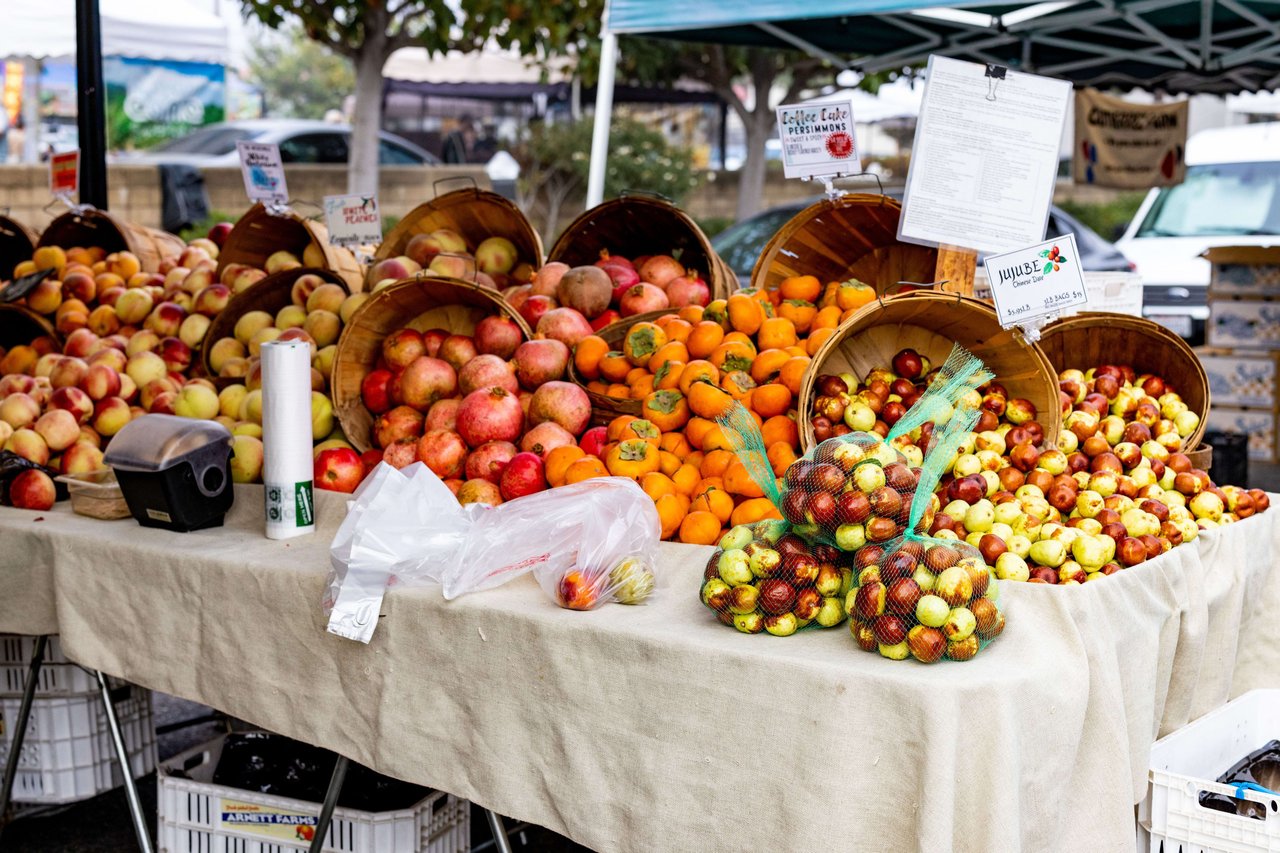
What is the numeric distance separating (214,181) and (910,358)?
10.5 metres

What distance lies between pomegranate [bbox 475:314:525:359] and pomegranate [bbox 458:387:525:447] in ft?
0.89

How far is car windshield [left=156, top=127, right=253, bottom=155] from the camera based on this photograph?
41.0 feet

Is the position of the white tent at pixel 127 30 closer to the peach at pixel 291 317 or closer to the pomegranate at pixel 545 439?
the peach at pixel 291 317

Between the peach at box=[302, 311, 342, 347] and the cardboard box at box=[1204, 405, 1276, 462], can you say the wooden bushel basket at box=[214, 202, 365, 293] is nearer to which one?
the peach at box=[302, 311, 342, 347]

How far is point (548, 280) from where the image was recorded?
337cm

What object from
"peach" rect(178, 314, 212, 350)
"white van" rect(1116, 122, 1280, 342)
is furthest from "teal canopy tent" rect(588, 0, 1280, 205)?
"peach" rect(178, 314, 212, 350)

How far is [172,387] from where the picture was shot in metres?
3.37

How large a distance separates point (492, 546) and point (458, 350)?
3.22 feet

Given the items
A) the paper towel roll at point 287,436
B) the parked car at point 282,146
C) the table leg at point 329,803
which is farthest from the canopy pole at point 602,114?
the parked car at point 282,146

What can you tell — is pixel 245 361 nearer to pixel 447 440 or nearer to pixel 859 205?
pixel 447 440

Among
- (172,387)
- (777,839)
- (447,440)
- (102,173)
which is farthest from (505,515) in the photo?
(102,173)

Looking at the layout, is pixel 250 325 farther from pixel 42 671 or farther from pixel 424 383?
pixel 42 671

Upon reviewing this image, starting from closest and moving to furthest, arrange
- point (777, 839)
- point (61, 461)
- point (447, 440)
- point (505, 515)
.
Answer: point (777, 839) → point (505, 515) → point (447, 440) → point (61, 461)

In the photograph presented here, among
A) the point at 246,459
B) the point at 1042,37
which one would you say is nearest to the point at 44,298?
the point at 246,459
